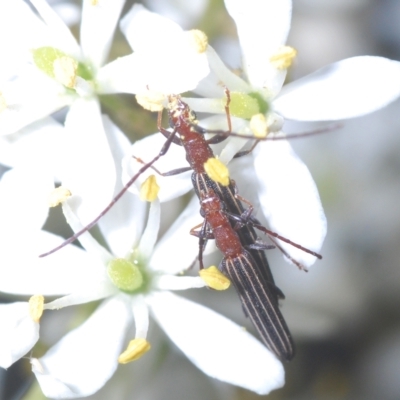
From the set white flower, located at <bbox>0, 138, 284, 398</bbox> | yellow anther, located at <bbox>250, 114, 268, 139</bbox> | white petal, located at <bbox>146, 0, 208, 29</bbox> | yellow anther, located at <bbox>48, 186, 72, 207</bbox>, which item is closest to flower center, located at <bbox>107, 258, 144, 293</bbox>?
A: white flower, located at <bbox>0, 138, 284, 398</bbox>

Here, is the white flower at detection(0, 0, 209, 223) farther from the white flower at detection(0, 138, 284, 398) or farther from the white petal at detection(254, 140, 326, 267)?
the white petal at detection(254, 140, 326, 267)

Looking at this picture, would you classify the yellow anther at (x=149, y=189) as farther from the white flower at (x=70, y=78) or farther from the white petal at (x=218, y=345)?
the white petal at (x=218, y=345)

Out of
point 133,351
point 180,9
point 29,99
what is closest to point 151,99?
point 29,99

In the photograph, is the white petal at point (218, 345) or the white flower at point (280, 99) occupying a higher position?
the white flower at point (280, 99)

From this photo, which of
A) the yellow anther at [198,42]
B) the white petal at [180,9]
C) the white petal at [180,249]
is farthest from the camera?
the white petal at [180,9]

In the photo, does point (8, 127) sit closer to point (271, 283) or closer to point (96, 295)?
point (96, 295)

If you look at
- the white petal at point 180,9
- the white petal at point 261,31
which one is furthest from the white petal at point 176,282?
the white petal at point 180,9
